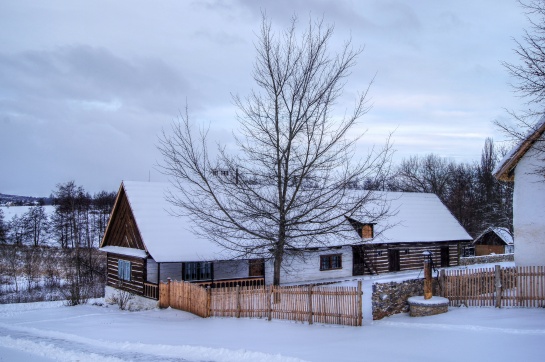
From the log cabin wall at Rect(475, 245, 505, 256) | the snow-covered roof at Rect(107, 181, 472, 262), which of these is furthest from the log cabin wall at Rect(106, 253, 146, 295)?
the log cabin wall at Rect(475, 245, 505, 256)

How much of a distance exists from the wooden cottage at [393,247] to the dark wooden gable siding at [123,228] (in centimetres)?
805

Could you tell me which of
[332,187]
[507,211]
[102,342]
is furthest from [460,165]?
[102,342]

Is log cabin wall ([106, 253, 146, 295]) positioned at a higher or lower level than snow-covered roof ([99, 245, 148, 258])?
lower

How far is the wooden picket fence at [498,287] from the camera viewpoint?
1544 cm

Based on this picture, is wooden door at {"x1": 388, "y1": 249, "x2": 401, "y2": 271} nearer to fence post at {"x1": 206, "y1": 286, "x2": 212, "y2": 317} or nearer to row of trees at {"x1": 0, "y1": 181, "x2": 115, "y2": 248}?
fence post at {"x1": 206, "y1": 286, "x2": 212, "y2": 317}

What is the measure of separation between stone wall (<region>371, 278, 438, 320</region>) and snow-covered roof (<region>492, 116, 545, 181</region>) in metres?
7.02

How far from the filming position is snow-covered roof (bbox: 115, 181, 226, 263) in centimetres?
2405

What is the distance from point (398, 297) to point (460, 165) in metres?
79.6

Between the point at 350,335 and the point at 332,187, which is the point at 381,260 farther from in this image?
the point at 350,335

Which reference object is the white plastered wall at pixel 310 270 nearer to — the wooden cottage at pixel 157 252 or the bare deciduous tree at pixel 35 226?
the wooden cottage at pixel 157 252

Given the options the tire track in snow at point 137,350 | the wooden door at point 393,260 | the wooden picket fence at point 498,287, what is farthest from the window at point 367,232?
the tire track in snow at point 137,350

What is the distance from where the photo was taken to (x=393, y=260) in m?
33.3

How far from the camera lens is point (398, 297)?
16.0 meters

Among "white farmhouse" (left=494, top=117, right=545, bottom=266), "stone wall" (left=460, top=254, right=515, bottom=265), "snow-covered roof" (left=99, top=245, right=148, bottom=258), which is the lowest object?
"stone wall" (left=460, top=254, right=515, bottom=265)
